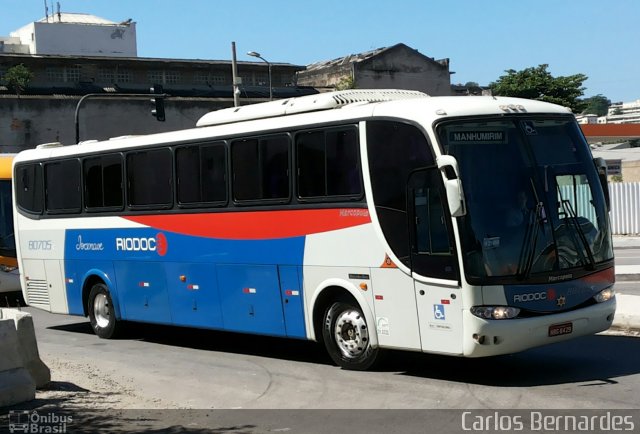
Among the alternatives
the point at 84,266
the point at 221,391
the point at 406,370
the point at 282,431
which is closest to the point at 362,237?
the point at 406,370

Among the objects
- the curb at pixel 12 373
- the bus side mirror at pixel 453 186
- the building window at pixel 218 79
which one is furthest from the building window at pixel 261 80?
the curb at pixel 12 373

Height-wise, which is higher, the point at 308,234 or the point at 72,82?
the point at 72,82

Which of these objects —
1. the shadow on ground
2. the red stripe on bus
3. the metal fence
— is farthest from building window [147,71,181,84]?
the shadow on ground

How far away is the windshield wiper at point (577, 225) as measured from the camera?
34.7ft

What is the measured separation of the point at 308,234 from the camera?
12.1 m

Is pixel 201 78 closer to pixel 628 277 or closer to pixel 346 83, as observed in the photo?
pixel 346 83

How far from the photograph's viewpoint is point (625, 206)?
37.3 m

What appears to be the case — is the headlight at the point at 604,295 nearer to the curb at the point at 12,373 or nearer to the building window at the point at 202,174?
the building window at the point at 202,174

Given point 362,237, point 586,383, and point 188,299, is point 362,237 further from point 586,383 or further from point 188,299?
point 188,299

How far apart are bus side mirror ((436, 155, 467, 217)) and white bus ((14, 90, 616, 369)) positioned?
2 centimetres

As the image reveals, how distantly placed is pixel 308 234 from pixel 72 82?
54321mm

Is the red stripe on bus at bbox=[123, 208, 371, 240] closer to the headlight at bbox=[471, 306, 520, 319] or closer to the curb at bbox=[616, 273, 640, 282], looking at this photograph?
the headlight at bbox=[471, 306, 520, 319]

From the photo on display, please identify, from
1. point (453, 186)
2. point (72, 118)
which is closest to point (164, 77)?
point (72, 118)

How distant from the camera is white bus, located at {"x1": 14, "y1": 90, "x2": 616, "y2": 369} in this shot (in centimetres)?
1014
